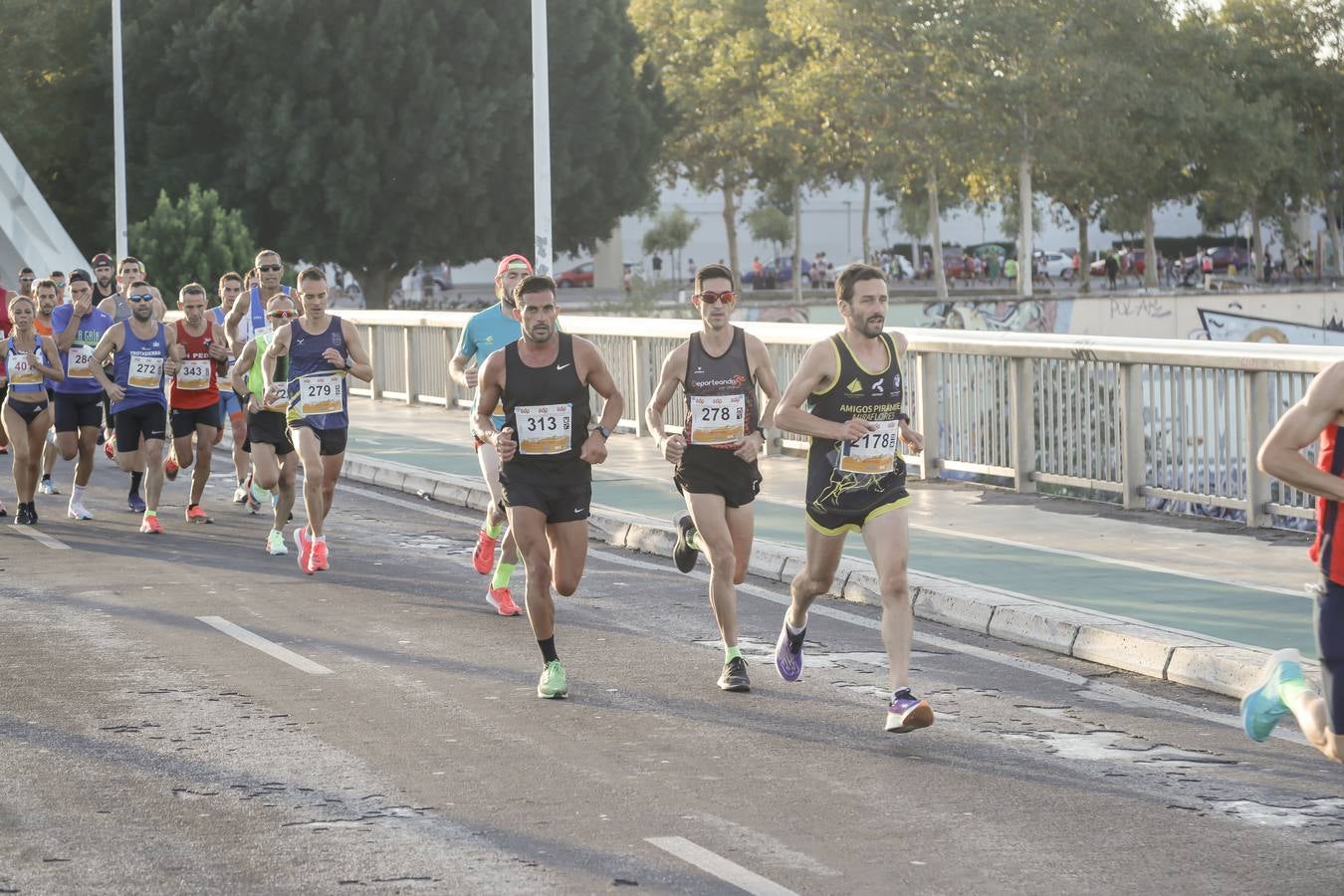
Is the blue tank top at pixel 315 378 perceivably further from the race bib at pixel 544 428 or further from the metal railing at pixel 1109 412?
the metal railing at pixel 1109 412

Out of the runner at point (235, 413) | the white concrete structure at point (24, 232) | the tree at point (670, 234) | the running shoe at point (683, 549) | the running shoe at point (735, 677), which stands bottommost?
the running shoe at point (735, 677)

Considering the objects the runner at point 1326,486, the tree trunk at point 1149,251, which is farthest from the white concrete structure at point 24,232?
the runner at point 1326,486

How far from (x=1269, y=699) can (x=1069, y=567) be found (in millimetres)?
5460

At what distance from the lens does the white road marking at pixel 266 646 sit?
9.87 metres

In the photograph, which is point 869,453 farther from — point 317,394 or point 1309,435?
point 317,394

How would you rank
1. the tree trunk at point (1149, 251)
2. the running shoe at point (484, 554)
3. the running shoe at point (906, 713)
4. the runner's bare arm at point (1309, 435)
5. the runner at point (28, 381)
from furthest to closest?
the tree trunk at point (1149, 251) < the runner at point (28, 381) < the running shoe at point (484, 554) < the running shoe at point (906, 713) < the runner's bare arm at point (1309, 435)

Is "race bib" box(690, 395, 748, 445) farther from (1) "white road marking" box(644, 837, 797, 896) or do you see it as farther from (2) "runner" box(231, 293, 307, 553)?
(2) "runner" box(231, 293, 307, 553)

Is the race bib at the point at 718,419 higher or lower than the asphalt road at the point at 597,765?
higher

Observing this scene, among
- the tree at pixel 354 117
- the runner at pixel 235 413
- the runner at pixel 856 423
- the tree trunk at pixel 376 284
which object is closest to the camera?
the runner at pixel 856 423

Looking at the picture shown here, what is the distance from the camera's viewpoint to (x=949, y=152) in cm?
5875

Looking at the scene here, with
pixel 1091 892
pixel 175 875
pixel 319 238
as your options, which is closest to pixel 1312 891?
pixel 1091 892

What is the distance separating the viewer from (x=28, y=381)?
16.5 meters

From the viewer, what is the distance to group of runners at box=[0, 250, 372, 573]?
13.2 metres

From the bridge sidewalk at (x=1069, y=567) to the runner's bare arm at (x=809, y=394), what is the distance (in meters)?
2.12
